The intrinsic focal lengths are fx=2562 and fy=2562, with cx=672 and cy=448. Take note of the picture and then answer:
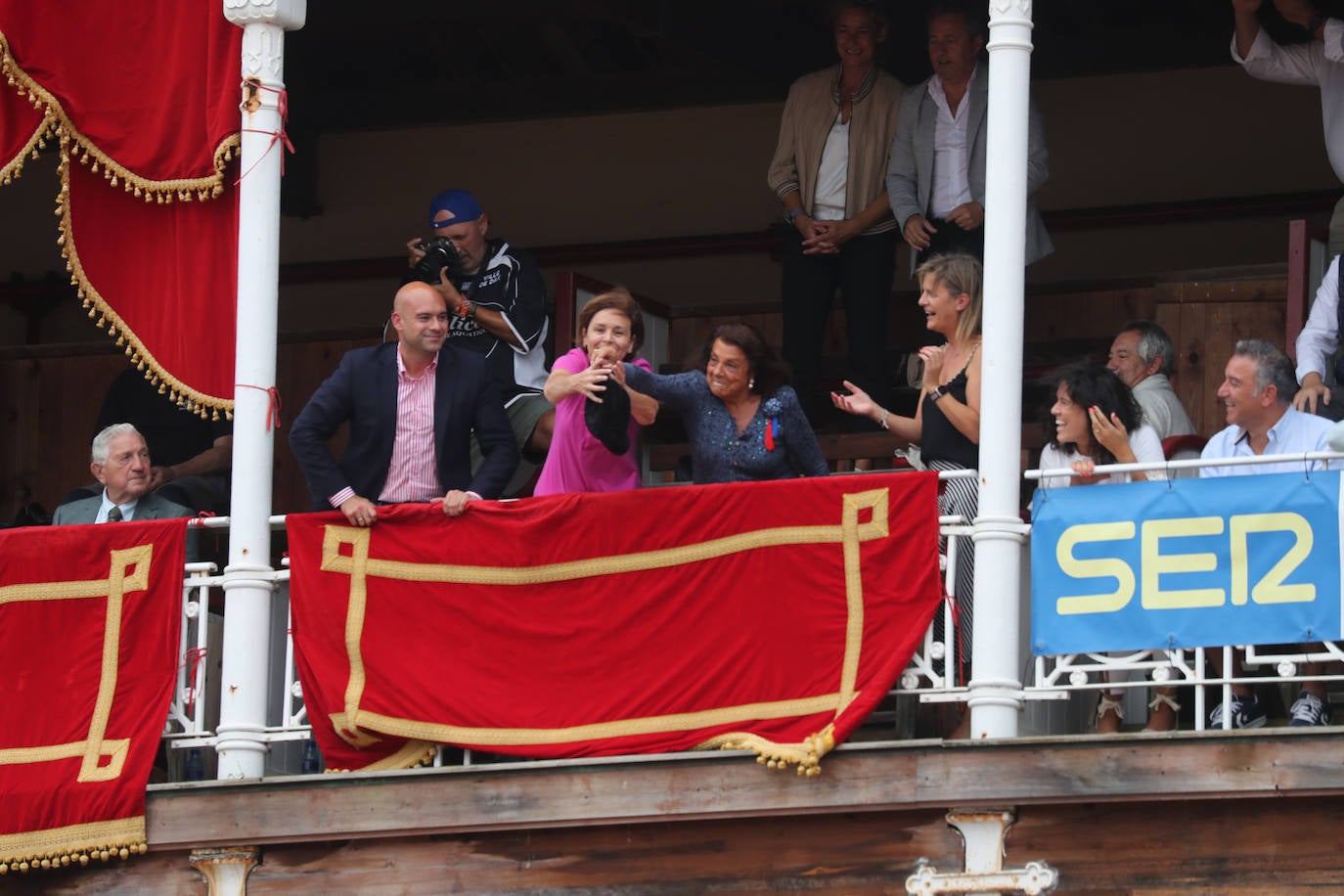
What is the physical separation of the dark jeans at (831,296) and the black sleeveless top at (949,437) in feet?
5.85

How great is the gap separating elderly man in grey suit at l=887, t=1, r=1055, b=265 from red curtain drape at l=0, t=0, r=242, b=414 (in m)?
3.00

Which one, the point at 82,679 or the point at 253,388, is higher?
the point at 253,388

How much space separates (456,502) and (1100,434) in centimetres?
240

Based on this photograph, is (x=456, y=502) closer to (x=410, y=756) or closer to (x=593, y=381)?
(x=593, y=381)

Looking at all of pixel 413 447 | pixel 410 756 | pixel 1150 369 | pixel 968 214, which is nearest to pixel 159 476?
pixel 413 447

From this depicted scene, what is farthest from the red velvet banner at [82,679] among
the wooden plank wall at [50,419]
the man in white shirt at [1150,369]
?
the wooden plank wall at [50,419]

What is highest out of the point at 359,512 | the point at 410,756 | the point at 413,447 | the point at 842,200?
the point at 842,200

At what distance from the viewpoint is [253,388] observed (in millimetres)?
10000

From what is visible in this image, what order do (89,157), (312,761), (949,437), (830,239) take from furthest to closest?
(830,239)
(89,157)
(312,761)
(949,437)

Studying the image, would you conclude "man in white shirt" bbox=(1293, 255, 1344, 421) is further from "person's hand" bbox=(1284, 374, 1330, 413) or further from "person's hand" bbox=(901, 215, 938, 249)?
"person's hand" bbox=(901, 215, 938, 249)

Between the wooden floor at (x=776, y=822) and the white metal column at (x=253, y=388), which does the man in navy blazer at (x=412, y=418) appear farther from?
the wooden floor at (x=776, y=822)

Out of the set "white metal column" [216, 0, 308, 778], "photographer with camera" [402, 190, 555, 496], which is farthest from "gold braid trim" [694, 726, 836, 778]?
"photographer with camera" [402, 190, 555, 496]

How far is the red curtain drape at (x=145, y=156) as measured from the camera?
10.4m

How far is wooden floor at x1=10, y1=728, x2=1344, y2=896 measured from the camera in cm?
841
